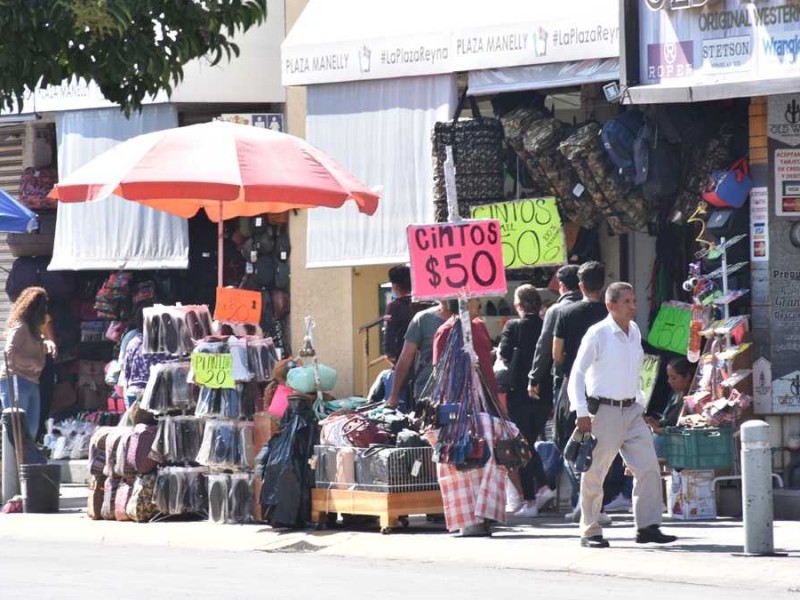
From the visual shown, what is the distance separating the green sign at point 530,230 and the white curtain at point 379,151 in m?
0.92

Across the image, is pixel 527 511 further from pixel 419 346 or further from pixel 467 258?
pixel 467 258

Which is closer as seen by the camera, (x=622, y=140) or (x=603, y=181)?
(x=622, y=140)

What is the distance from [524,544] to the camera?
1384 centimetres

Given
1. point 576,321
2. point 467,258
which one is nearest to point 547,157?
point 576,321

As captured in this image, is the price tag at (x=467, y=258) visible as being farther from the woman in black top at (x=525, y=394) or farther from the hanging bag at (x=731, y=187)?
the hanging bag at (x=731, y=187)

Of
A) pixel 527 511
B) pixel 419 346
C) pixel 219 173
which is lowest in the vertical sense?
pixel 527 511

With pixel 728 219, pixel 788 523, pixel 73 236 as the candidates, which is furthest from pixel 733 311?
pixel 73 236

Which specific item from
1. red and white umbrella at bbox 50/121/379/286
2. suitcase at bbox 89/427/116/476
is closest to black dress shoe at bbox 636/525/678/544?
red and white umbrella at bbox 50/121/379/286

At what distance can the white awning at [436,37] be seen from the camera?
16.5 m

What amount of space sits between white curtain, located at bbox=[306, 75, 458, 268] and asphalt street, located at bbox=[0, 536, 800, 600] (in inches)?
184

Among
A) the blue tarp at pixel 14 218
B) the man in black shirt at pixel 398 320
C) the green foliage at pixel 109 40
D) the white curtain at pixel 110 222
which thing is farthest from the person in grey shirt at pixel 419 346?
the white curtain at pixel 110 222

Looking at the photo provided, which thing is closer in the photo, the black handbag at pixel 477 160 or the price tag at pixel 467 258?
the price tag at pixel 467 258

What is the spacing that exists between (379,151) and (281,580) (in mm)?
6833

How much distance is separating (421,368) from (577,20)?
330 centimetres
